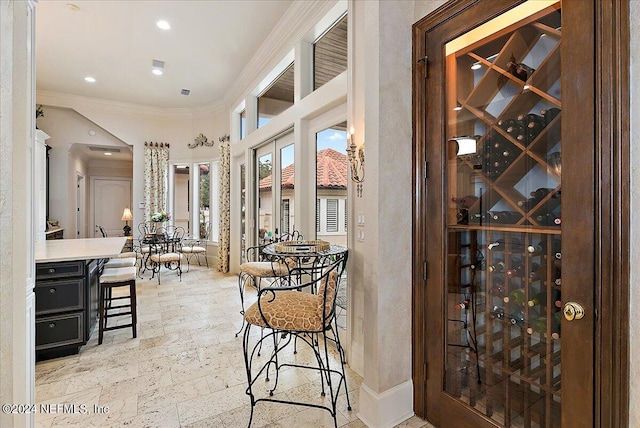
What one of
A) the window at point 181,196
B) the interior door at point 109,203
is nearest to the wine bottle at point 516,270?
the window at point 181,196

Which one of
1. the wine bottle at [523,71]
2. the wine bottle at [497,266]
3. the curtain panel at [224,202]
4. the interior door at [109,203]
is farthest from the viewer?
the interior door at [109,203]

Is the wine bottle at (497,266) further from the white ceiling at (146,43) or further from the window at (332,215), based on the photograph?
the white ceiling at (146,43)

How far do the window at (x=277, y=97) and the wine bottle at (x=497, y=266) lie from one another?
3544 mm

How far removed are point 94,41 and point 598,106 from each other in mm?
5766

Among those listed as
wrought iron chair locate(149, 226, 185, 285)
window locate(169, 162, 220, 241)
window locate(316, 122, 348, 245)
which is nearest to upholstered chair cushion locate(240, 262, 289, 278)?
window locate(316, 122, 348, 245)

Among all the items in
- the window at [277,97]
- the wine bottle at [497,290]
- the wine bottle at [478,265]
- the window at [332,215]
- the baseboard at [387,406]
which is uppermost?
the window at [277,97]

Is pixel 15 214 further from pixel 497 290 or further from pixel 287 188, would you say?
pixel 287 188

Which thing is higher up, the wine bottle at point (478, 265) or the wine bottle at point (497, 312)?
the wine bottle at point (478, 265)

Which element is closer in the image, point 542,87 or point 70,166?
point 542,87

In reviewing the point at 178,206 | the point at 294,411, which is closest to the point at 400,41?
the point at 294,411

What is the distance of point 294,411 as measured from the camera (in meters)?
2.09

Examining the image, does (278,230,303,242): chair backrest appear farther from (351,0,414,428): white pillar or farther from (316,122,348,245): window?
(351,0,414,428): white pillar

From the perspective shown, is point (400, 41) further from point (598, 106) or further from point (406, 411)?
point (406, 411)

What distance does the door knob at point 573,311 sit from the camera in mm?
1253
